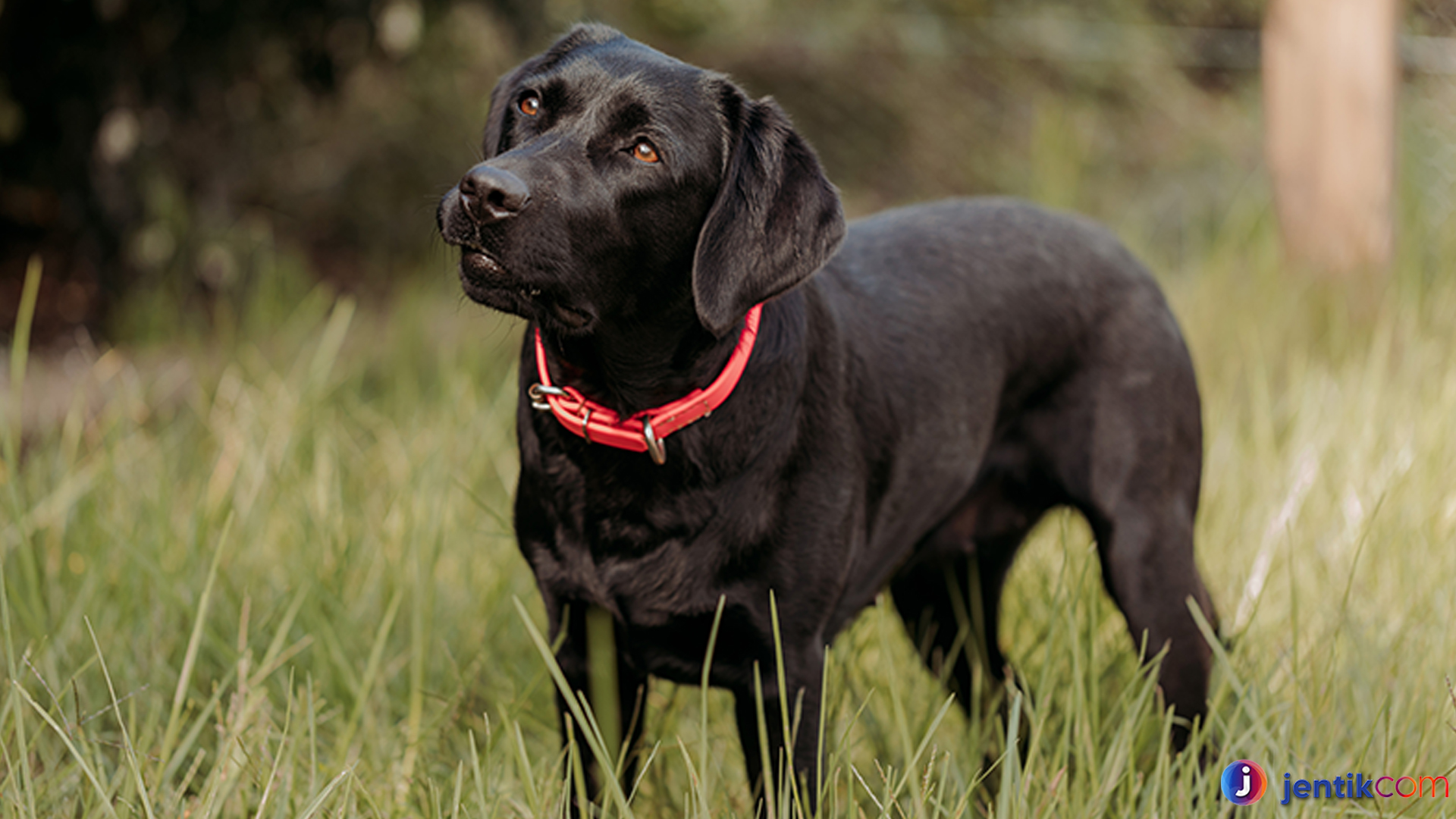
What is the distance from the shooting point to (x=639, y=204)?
6.32ft

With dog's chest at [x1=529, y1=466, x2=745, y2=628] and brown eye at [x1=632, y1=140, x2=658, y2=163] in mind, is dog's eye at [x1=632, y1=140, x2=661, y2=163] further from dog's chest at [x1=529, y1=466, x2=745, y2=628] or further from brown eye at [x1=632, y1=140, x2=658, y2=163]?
dog's chest at [x1=529, y1=466, x2=745, y2=628]

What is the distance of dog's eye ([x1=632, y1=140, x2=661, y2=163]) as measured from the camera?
1943 mm

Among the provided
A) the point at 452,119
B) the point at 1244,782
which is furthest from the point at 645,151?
the point at 452,119

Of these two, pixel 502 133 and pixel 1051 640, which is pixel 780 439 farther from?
pixel 502 133

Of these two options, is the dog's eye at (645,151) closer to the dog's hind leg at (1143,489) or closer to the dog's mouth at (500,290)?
the dog's mouth at (500,290)

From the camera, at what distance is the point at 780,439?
202 cm

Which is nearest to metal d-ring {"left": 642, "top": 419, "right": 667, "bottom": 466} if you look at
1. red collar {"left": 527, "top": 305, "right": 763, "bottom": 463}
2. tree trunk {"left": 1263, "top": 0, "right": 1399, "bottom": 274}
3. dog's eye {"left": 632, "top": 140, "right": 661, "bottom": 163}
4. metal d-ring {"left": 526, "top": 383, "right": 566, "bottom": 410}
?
red collar {"left": 527, "top": 305, "right": 763, "bottom": 463}

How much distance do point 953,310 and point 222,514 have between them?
166cm

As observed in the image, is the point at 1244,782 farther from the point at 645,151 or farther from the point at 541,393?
the point at 645,151

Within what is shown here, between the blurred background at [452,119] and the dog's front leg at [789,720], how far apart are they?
1.67 m

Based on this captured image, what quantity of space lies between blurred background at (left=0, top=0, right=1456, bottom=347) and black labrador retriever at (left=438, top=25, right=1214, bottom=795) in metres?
1.26

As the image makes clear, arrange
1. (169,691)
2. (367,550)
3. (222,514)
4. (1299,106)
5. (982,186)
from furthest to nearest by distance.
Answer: (982,186) → (1299,106) → (367,550) → (222,514) → (169,691)

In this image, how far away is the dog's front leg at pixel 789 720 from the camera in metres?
1.97

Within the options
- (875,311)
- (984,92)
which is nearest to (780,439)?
(875,311)
